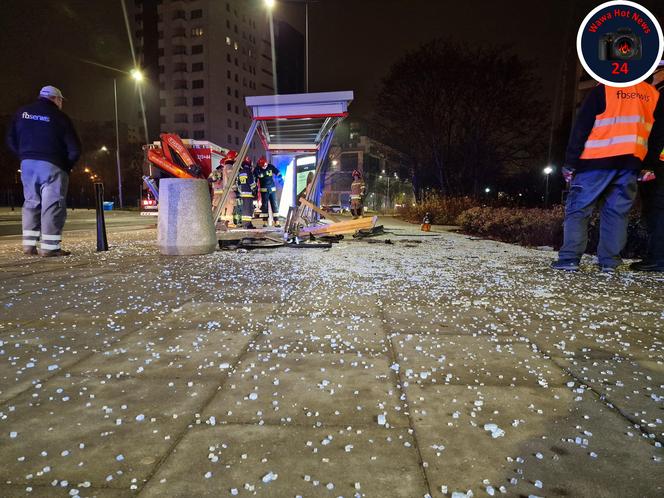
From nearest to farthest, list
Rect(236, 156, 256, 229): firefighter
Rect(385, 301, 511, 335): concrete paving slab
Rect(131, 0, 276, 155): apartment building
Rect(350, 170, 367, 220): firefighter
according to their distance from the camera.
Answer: Rect(385, 301, 511, 335): concrete paving slab, Rect(236, 156, 256, 229): firefighter, Rect(350, 170, 367, 220): firefighter, Rect(131, 0, 276, 155): apartment building

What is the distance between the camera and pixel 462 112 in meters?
20.7

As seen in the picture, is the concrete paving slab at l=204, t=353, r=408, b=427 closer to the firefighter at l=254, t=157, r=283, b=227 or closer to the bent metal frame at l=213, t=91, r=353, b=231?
the bent metal frame at l=213, t=91, r=353, b=231

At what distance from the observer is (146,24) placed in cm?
7444

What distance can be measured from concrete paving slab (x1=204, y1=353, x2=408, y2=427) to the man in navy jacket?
196 inches

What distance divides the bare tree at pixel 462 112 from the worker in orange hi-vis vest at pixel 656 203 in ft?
53.5

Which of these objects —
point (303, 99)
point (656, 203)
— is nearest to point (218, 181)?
point (303, 99)

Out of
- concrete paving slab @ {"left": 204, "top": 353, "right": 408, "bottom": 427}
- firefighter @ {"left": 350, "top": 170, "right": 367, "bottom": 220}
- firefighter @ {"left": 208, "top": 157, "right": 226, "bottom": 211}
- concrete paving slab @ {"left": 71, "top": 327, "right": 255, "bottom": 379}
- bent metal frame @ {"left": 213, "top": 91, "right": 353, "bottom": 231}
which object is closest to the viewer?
concrete paving slab @ {"left": 204, "top": 353, "right": 408, "bottom": 427}

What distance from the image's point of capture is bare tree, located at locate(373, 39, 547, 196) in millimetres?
19500

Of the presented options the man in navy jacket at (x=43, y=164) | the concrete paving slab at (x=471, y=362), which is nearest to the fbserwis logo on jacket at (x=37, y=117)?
the man in navy jacket at (x=43, y=164)

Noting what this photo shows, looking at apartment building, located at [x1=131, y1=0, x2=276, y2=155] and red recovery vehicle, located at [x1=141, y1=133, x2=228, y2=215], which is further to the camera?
apartment building, located at [x1=131, y1=0, x2=276, y2=155]

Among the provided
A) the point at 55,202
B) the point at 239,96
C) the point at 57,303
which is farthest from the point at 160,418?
the point at 239,96

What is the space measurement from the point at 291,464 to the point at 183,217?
5013 mm

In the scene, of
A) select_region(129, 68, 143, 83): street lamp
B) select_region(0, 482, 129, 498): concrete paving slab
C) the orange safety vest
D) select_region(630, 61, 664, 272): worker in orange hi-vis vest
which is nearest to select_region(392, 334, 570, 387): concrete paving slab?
select_region(0, 482, 129, 498): concrete paving slab

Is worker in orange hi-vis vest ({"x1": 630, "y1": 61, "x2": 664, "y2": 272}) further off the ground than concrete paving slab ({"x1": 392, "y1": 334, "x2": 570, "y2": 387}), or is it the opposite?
worker in orange hi-vis vest ({"x1": 630, "y1": 61, "x2": 664, "y2": 272})
